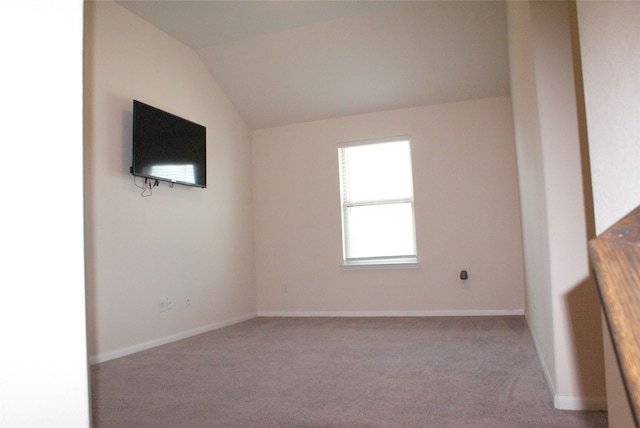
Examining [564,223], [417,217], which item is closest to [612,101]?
[564,223]

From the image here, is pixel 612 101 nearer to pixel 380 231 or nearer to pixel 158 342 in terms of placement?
pixel 158 342

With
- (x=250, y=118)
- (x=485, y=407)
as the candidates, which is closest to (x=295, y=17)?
(x=250, y=118)

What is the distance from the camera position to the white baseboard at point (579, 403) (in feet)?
6.82

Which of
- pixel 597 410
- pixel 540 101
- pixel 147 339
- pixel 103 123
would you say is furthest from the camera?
pixel 147 339

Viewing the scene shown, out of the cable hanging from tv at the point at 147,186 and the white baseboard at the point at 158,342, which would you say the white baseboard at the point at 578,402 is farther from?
the cable hanging from tv at the point at 147,186

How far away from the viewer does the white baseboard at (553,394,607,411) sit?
208 cm

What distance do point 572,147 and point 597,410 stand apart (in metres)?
1.16

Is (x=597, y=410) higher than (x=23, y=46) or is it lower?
lower

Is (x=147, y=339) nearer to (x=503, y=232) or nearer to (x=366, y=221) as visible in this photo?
(x=366, y=221)

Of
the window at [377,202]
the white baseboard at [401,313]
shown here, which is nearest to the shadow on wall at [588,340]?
the white baseboard at [401,313]

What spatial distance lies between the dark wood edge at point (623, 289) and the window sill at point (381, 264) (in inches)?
199

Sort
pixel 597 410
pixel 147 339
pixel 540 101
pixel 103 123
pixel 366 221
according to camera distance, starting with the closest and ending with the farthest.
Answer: pixel 597 410, pixel 540 101, pixel 103 123, pixel 147 339, pixel 366 221

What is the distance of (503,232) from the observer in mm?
5109

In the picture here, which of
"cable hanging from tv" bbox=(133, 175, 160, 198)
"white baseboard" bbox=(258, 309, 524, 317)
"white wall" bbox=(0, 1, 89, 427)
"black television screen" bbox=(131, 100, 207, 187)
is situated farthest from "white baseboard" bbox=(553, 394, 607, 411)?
"cable hanging from tv" bbox=(133, 175, 160, 198)
